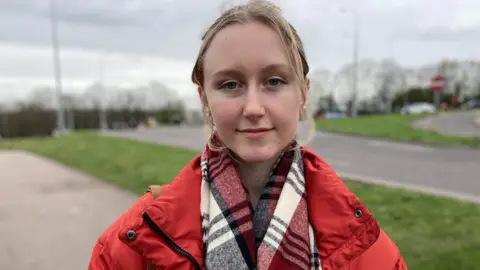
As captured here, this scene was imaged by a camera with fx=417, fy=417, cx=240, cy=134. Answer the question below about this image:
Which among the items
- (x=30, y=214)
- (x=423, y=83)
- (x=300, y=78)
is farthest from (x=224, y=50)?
(x=423, y=83)

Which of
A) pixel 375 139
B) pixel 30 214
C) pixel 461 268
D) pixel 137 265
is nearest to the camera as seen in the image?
Result: pixel 137 265

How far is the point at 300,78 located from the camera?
4.63 feet

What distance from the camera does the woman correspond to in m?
1.30

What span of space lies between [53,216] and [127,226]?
5942mm

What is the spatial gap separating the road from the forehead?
5.95 metres

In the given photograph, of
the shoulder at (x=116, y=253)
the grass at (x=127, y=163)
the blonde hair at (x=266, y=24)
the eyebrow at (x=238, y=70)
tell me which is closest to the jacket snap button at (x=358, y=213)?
the blonde hair at (x=266, y=24)

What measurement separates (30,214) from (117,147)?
788 cm

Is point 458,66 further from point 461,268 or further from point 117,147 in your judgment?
point 461,268

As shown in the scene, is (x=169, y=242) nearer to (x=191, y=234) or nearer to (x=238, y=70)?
(x=191, y=234)

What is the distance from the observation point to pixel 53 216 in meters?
6.57

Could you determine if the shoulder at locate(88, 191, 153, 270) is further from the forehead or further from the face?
the forehead

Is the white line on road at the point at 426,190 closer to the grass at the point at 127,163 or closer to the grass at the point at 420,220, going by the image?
the grass at the point at 420,220

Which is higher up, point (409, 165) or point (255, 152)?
point (255, 152)

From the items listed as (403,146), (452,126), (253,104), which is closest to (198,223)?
(253,104)
